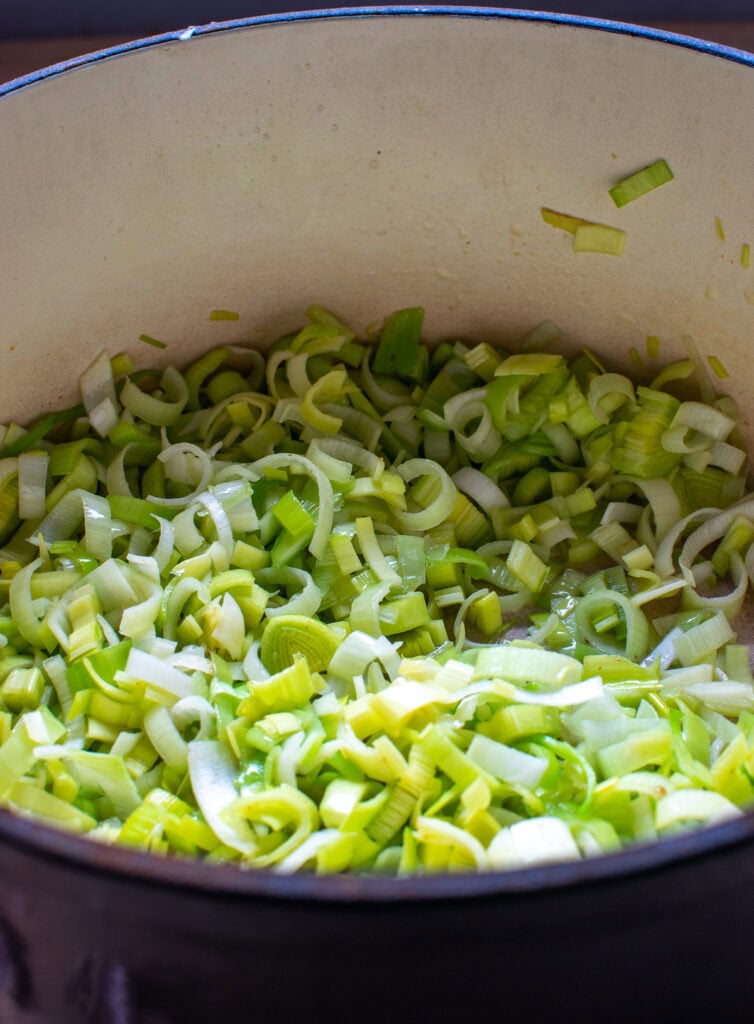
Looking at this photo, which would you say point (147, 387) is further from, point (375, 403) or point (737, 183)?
point (737, 183)

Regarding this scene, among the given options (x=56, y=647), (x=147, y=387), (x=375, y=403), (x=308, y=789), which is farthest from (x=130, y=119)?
(x=308, y=789)

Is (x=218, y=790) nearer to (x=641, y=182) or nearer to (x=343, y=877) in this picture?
(x=343, y=877)

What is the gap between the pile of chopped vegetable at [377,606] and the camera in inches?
37.1

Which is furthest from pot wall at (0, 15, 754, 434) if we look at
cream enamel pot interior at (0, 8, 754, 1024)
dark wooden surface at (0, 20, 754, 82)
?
dark wooden surface at (0, 20, 754, 82)

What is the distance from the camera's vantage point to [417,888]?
0.56 meters

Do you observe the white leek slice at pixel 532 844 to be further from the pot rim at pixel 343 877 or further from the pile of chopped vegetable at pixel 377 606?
the pot rim at pixel 343 877

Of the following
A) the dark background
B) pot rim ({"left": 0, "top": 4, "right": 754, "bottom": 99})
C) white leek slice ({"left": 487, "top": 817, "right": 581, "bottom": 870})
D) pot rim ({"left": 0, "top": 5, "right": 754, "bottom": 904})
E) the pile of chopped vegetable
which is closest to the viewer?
pot rim ({"left": 0, "top": 5, "right": 754, "bottom": 904})

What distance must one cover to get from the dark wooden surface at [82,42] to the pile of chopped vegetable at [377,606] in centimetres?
70

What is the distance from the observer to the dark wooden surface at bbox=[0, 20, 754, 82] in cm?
170

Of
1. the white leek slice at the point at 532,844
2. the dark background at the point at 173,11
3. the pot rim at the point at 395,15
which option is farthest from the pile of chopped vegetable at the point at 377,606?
the dark background at the point at 173,11

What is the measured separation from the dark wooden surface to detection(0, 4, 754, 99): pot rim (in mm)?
635

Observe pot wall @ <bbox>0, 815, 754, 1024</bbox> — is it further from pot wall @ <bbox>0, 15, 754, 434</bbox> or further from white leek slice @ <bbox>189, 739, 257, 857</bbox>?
pot wall @ <bbox>0, 15, 754, 434</bbox>

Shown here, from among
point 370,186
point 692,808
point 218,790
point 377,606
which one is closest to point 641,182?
point 370,186

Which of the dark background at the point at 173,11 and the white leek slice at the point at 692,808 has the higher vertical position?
the dark background at the point at 173,11
